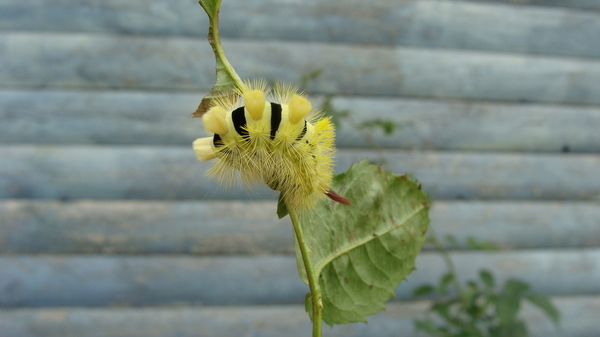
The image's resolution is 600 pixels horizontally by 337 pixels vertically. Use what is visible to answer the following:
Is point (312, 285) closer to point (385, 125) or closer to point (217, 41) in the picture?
point (217, 41)

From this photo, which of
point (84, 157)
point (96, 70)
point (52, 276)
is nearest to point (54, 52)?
point (96, 70)

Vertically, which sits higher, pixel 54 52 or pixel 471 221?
pixel 54 52

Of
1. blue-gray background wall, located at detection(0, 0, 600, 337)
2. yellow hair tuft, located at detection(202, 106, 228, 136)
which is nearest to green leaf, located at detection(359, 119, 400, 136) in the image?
blue-gray background wall, located at detection(0, 0, 600, 337)

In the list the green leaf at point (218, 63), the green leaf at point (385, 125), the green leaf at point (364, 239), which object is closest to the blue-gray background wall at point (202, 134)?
the green leaf at point (385, 125)

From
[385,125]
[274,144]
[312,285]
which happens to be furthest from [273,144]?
[385,125]

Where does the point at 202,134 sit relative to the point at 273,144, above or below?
below

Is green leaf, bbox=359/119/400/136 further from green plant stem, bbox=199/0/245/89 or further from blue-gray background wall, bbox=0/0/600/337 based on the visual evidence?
green plant stem, bbox=199/0/245/89

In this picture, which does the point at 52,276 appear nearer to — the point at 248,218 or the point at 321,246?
the point at 248,218
